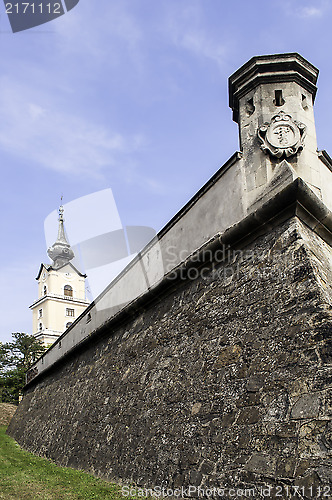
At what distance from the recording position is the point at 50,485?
20.0ft

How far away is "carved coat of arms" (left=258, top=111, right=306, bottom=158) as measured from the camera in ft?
16.7

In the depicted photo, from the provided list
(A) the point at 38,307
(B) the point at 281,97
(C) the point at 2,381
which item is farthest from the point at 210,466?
(A) the point at 38,307

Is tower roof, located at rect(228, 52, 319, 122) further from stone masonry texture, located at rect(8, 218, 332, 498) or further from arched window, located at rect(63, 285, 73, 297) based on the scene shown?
arched window, located at rect(63, 285, 73, 297)

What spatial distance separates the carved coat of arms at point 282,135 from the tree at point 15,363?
88.1 feet

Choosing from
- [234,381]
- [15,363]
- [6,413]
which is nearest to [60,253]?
[15,363]

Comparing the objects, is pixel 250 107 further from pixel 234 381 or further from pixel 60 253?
pixel 60 253

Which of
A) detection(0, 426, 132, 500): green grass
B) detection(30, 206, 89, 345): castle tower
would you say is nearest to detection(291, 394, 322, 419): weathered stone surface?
detection(0, 426, 132, 500): green grass

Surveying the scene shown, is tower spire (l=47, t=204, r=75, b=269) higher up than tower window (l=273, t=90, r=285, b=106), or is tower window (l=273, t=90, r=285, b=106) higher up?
tower spire (l=47, t=204, r=75, b=269)

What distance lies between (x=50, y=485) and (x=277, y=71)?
248 inches

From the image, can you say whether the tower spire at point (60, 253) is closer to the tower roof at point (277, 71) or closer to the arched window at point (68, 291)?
the arched window at point (68, 291)

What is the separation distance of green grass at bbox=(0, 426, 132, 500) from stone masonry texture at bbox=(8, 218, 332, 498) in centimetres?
27

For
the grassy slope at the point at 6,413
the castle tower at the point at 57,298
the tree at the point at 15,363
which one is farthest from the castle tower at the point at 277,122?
the castle tower at the point at 57,298

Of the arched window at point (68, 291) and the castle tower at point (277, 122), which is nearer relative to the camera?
the castle tower at point (277, 122)

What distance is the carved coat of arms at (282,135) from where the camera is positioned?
5102 mm
